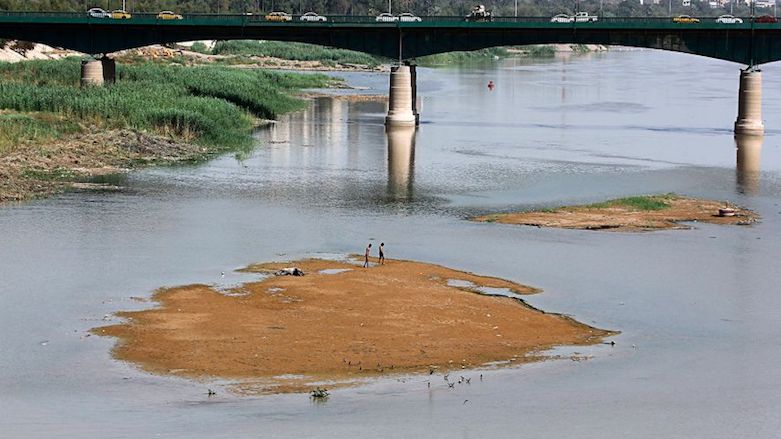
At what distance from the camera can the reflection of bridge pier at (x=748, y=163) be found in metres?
75.7

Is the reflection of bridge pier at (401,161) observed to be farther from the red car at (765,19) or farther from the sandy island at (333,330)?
the red car at (765,19)

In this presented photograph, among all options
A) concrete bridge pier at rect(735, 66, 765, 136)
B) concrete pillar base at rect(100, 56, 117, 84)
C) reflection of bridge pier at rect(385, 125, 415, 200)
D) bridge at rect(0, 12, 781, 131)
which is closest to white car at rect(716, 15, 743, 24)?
bridge at rect(0, 12, 781, 131)

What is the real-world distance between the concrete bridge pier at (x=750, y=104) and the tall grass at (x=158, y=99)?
36893mm

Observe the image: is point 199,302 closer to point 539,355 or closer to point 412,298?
point 412,298

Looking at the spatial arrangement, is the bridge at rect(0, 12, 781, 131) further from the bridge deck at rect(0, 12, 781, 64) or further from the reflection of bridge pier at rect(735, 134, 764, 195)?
the reflection of bridge pier at rect(735, 134, 764, 195)

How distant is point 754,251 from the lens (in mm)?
53219

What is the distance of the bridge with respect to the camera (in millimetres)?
105812

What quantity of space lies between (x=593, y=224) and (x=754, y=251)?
8.01 m

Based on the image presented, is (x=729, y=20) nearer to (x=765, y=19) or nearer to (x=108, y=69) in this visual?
(x=765, y=19)

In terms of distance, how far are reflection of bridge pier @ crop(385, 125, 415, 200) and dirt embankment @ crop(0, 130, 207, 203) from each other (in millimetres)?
11905

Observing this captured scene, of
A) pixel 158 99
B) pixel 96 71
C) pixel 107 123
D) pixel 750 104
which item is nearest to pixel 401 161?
pixel 107 123

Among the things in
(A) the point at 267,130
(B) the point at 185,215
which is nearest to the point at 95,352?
(B) the point at 185,215

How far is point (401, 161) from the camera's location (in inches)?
3356

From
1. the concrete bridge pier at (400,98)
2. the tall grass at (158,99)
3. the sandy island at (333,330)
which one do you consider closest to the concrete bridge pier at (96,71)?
the tall grass at (158,99)
